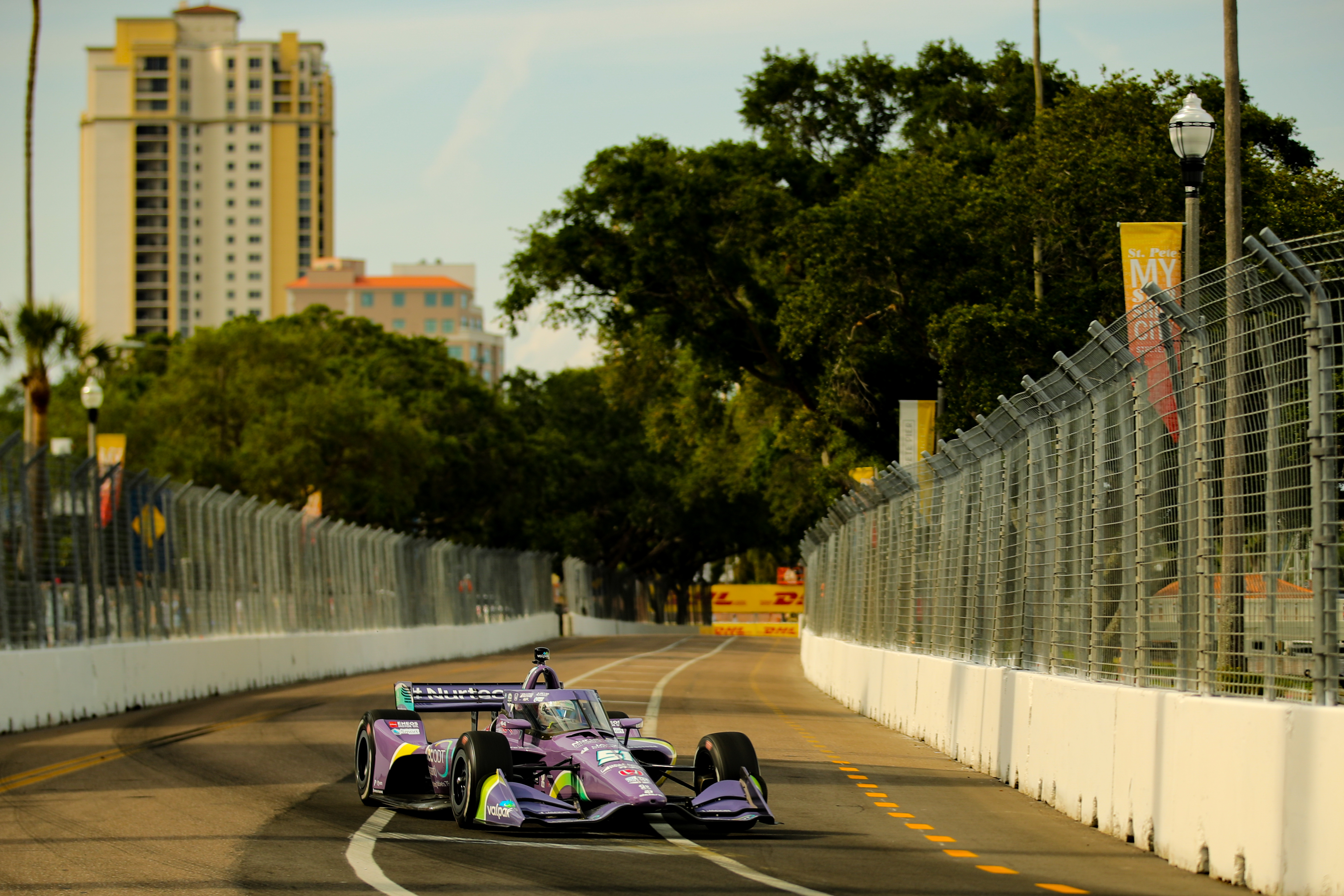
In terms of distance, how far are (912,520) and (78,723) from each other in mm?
10202

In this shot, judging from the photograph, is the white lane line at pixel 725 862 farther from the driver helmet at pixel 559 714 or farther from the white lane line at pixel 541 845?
the driver helmet at pixel 559 714

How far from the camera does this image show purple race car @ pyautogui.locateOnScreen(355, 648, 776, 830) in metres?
10.0

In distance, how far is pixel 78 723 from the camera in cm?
2000

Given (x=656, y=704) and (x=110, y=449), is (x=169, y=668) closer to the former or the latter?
(x=656, y=704)

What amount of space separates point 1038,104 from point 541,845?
97.4 ft

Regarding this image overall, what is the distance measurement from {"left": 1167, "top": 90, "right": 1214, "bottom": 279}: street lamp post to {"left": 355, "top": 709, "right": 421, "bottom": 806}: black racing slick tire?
8.17 m

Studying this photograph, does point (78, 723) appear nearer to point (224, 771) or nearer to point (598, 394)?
point (224, 771)

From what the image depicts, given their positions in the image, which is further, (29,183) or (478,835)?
(29,183)

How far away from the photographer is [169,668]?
2420 cm

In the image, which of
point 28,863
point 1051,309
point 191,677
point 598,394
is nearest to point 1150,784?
point 28,863

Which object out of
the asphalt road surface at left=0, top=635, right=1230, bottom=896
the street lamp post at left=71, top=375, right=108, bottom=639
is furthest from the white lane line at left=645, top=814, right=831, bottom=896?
the street lamp post at left=71, top=375, right=108, bottom=639

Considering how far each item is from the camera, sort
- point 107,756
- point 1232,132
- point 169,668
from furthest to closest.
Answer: point 169,668, point 1232,132, point 107,756

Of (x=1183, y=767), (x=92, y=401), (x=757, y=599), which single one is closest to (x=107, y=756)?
(x=1183, y=767)

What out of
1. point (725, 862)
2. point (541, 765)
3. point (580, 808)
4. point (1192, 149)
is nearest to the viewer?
point (725, 862)
